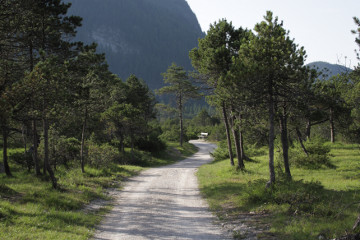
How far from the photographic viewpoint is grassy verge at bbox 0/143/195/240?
7.38 meters

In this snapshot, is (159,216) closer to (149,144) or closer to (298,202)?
(298,202)

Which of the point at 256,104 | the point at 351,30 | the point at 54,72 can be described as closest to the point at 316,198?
the point at 256,104

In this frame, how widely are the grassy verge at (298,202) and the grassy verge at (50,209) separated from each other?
16.8 ft

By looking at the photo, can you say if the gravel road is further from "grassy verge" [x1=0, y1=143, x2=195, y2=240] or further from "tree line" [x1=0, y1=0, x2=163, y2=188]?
"tree line" [x1=0, y1=0, x2=163, y2=188]

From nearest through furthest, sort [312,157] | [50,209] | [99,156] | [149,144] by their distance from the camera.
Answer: [50,209], [312,157], [99,156], [149,144]

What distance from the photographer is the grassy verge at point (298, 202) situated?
23.0 ft

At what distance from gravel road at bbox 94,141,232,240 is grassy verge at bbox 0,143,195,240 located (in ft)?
2.48

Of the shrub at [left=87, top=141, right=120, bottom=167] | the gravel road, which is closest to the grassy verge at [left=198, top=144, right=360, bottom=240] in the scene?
the gravel road

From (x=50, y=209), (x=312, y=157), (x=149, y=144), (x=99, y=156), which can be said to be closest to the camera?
(x=50, y=209)

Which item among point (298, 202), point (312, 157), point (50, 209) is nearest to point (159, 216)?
point (50, 209)

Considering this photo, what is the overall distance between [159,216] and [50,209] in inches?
A: 159

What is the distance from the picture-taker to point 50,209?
31.2ft

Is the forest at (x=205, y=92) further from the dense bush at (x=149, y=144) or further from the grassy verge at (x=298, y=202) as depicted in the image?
the dense bush at (x=149, y=144)

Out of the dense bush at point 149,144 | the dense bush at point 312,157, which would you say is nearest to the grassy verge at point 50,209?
the dense bush at point 312,157
